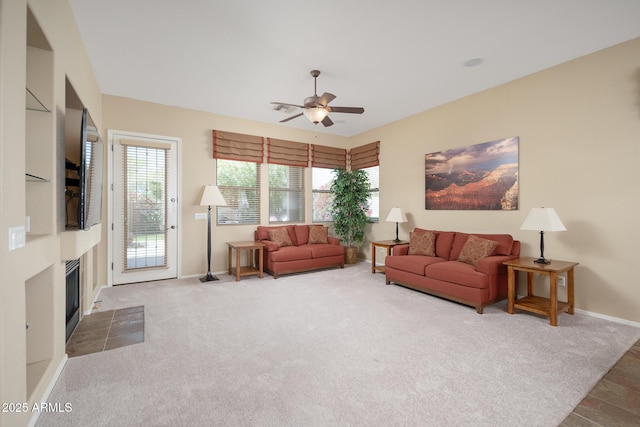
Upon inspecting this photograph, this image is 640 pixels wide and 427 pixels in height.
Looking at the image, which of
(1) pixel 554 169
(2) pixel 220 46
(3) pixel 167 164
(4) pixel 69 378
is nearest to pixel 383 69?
(2) pixel 220 46

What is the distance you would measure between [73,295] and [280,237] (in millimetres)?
3207

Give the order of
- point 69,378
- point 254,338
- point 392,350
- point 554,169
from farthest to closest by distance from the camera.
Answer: point 554,169
point 254,338
point 392,350
point 69,378

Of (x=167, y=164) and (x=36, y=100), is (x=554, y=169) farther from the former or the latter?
(x=167, y=164)

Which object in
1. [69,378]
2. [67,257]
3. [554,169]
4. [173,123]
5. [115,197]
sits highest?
[173,123]

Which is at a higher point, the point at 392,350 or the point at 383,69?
the point at 383,69

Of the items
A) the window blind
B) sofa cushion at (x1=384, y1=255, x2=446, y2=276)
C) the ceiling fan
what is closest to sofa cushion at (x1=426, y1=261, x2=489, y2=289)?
sofa cushion at (x1=384, y1=255, x2=446, y2=276)

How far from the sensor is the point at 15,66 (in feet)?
4.82

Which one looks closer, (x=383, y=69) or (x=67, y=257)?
(x=67, y=257)

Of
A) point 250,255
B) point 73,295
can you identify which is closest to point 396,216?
point 250,255

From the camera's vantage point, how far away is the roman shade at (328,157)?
6.59 m

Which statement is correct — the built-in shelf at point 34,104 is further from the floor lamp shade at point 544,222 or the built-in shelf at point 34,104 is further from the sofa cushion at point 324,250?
the floor lamp shade at point 544,222

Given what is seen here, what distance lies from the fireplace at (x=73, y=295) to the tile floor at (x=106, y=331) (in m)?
0.09

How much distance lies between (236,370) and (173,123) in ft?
14.5

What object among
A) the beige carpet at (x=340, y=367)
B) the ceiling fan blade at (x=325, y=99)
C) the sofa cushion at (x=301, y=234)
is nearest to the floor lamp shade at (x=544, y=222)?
the beige carpet at (x=340, y=367)
